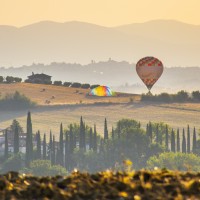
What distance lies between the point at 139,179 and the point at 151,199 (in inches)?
73.9

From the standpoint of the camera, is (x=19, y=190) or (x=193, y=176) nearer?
(x=19, y=190)

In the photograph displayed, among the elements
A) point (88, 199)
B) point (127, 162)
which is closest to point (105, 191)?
point (88, 199)

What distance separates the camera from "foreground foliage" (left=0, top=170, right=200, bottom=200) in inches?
635

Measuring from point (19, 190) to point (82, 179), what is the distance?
145 centimetres

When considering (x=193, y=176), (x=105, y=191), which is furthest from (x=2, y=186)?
(x=193, y=176)

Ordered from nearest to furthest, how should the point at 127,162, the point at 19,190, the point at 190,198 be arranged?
the point at 190,198
the point at 19,190
the point at 127,162

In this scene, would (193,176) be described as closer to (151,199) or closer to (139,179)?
(139,179)

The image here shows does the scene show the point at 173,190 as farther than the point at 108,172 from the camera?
No

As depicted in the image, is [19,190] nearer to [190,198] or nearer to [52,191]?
[52,191]

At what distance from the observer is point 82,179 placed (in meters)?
17.9

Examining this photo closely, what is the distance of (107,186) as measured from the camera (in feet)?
55.8

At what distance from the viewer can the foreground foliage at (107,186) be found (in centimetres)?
1614

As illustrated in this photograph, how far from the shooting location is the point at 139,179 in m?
17.6

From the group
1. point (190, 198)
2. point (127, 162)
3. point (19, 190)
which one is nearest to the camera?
point (190, 198)
